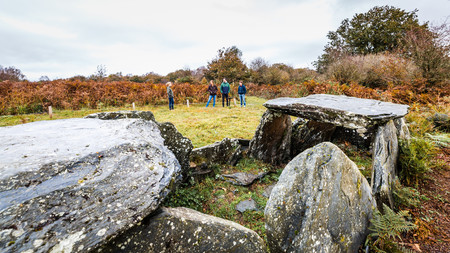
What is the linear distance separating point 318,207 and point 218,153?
281 centimetres

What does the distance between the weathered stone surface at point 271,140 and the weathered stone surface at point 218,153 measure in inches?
18.7

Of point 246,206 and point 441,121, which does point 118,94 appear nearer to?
point 246,206

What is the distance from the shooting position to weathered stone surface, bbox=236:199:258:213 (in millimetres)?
3301

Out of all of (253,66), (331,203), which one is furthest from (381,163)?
(253,66)

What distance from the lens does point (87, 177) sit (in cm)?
160

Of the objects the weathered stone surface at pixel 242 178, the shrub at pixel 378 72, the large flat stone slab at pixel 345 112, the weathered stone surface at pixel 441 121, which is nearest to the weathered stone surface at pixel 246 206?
the weathered stone surface at pixel 242 178

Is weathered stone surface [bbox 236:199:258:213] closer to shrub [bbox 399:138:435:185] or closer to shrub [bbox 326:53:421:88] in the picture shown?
shrub [bbox 399:138:435:185]

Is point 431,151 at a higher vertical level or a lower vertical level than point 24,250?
lower

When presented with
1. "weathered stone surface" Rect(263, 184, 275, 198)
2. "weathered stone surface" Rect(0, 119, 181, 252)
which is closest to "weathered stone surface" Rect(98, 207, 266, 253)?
"weathered stone surface" Rect(0, 119, 181, 252)

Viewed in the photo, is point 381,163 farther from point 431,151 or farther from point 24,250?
point 24,250

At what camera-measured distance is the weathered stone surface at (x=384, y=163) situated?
9.18 feet

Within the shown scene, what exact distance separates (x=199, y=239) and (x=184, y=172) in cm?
191

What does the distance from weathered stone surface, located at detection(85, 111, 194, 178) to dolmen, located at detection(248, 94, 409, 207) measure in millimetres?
1960

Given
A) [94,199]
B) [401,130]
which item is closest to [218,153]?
[94,199]
